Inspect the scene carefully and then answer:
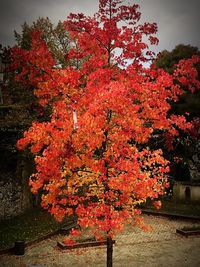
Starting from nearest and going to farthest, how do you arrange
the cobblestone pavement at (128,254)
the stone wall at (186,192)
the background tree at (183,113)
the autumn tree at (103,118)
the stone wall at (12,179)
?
the autumn tree at (103,118) < the cobblestone pavement at (128,254) < the stone wall at (12,179) < the stone wall at (186,192) < the background tree at (183,113)

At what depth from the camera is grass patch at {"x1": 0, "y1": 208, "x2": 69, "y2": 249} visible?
1705cm

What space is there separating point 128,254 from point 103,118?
7.48m

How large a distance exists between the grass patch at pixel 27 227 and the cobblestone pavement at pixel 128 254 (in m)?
1.15

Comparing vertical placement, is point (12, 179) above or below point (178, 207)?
above

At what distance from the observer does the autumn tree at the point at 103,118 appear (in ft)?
34.6

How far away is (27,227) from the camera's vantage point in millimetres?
19000

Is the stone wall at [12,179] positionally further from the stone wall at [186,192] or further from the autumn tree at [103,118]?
the stone wall at [186,192]

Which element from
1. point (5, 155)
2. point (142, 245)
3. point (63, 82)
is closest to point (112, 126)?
point (63, 82)

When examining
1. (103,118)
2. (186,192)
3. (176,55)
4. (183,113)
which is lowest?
(186,192)

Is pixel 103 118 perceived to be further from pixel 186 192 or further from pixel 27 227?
pixel 186 192

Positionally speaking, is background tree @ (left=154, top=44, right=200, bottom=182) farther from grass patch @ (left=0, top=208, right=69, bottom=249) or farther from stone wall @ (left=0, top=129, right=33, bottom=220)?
stone wall @ (left=0, top=129, right=33, bottom=220)

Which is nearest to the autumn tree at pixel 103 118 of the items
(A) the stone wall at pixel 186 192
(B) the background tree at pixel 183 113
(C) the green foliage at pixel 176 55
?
(A) the stone wall at pixel 186 192

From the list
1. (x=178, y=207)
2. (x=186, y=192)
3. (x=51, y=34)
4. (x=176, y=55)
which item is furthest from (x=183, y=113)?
(x=51, y=34)

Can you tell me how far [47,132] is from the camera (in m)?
10.8
